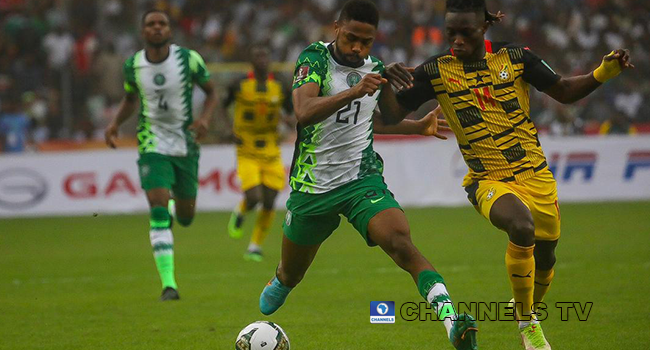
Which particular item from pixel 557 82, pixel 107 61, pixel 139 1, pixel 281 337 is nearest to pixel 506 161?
pixel 557 82

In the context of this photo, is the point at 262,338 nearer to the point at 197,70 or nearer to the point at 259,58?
the point at 197,70

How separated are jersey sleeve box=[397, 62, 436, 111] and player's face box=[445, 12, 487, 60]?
322mm

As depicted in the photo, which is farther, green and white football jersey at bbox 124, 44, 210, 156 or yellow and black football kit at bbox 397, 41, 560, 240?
green and white football jersey at bbox 124, 44, 210, 156

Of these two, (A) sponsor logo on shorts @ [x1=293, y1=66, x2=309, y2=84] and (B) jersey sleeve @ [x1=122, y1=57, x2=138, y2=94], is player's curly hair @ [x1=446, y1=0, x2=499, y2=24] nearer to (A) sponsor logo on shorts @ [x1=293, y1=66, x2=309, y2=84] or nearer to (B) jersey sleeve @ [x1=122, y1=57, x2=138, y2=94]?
(A) sponsor logo on shorts @ [x1=293, y1=66, x2=309, y2=84]

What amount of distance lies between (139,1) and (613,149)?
39.3 ft

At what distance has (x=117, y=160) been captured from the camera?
1920cm

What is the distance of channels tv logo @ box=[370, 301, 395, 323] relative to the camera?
808cm

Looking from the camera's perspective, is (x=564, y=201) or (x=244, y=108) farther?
(x=564, y=201)

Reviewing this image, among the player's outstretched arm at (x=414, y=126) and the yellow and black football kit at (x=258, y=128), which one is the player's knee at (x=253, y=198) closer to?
the yellow and black football kit at (x=258, y=128)

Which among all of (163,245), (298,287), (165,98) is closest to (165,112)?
(165,98)

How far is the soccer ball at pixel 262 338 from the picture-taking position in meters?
6.32

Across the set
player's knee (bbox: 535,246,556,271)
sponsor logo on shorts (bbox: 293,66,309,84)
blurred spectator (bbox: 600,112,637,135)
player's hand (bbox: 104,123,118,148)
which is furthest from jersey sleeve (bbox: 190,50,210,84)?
blurred spectator (bbox: 600,112,637,135)

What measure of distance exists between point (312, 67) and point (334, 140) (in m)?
0.54

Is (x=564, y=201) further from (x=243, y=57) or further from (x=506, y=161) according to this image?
(x=506, y=161)
